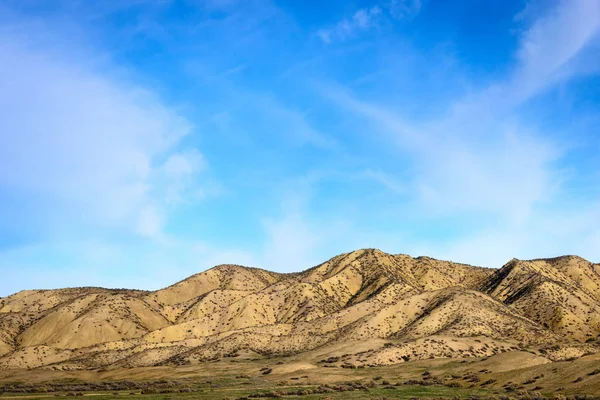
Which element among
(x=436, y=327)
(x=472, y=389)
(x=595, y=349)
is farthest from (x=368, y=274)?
(x=472, y=389)

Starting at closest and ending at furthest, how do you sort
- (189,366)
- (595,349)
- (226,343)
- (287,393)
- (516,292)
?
1. (287,393)
2. (595,349)
3. (189,366)
4. (226,343)
5. (516,292)

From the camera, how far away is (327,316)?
127 meters

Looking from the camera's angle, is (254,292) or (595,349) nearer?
(595,349)

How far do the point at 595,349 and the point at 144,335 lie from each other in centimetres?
9031

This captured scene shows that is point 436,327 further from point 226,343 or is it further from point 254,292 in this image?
point 254,292

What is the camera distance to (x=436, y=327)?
108 meters

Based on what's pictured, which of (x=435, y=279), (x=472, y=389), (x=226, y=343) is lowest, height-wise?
(x=472, y=389)

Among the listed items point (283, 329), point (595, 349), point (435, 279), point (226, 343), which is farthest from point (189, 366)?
point (435, 279)

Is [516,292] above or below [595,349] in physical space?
above

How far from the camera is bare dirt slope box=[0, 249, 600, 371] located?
332ft

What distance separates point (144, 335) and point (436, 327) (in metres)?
64.3

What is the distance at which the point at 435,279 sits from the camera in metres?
154

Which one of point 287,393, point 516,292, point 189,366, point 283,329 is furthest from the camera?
point 516,292

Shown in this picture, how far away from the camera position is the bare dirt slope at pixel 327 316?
10126 cm
